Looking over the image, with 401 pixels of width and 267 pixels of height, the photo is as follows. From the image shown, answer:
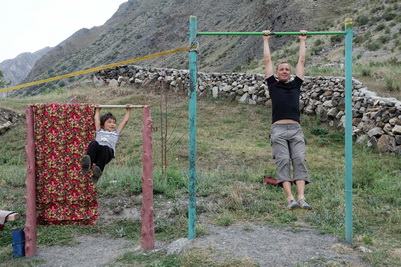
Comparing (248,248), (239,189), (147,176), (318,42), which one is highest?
(318,42)

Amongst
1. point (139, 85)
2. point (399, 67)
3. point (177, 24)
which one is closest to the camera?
point (399, 67)

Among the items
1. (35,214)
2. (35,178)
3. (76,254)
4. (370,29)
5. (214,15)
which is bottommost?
(76,254)

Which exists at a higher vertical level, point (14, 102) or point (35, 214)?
point (14, 102)

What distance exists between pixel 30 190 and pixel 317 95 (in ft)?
34.5

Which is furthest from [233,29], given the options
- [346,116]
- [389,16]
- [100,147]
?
[100,147]

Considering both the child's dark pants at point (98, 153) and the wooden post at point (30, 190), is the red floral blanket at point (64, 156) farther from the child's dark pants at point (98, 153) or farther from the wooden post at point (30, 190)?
the child's dark pants at point (98, 153)

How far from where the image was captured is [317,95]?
1344 centimetres

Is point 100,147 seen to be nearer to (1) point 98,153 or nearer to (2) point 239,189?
(1) point 98,153

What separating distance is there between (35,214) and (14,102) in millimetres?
15003

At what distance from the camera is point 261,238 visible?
4957 mm

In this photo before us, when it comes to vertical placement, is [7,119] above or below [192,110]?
below

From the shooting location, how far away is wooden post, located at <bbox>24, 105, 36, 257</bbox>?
5121 millimetres

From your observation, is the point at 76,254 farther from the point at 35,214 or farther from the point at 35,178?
the point at 35,178

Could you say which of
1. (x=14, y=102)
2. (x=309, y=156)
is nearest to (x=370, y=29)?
(x=309, y=156)
